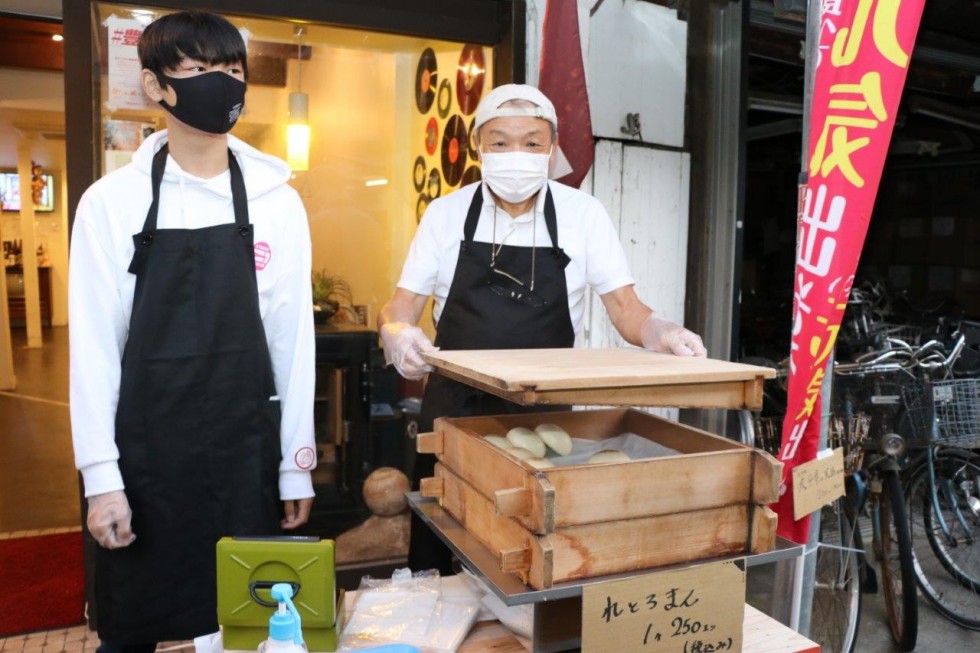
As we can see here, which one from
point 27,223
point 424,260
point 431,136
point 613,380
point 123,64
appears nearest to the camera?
point 613,380

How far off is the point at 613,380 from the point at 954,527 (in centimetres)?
338

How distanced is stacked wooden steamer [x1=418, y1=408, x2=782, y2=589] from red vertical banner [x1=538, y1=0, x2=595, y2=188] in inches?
71.3

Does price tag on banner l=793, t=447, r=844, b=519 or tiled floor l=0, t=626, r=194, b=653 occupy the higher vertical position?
price tag on banner l=793, t=447, r=844, b=519

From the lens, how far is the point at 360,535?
3.88m

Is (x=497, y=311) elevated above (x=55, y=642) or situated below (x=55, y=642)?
above

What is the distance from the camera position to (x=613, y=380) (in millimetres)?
1330

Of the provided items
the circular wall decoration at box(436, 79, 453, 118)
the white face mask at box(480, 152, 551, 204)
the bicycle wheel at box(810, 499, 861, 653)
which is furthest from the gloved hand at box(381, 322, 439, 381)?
the circular wall decoration at box(436, 79, 453, 118)

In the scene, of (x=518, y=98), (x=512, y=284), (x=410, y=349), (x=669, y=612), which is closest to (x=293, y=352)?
(x=410, y=349)

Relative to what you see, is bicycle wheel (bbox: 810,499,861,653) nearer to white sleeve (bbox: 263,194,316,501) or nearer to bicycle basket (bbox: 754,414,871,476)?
bicycle basket (bbox: 754,414,871,476)

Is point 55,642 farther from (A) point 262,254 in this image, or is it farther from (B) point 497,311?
(B) point 497,311

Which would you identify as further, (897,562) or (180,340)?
(897,562)

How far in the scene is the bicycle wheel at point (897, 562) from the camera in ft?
11.1

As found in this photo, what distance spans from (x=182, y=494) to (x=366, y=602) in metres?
Result: 0.57

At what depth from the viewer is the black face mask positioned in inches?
72.4
